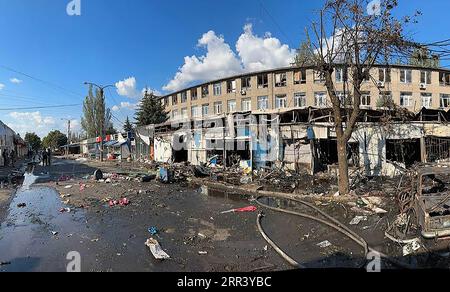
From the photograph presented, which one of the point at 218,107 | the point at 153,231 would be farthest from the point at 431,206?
the point at 218,107

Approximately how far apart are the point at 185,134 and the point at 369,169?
1520 cm

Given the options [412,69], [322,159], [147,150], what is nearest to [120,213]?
[322,159]

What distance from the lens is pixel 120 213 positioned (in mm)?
10375

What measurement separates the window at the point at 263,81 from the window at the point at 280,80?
1.27 meters

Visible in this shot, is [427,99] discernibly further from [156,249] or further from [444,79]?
[156,249]

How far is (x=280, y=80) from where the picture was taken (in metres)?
38.0

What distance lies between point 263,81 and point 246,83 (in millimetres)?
2514

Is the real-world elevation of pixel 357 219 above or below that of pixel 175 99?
below

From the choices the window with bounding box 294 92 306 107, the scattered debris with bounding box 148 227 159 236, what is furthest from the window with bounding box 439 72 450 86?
the scattered debris with bounding box 148 227 159 236

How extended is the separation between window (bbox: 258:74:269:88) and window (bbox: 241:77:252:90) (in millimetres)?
1376

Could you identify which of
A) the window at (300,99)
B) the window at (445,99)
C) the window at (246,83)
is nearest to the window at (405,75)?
the window at (445,99)

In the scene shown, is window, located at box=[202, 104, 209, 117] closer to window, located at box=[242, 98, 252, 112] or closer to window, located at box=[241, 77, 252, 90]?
window, located at box=[242, 98, 252, 112]

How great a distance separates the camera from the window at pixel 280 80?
124 feet

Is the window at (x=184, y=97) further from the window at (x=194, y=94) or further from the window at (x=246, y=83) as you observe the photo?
the window at (x=246, y=83)
